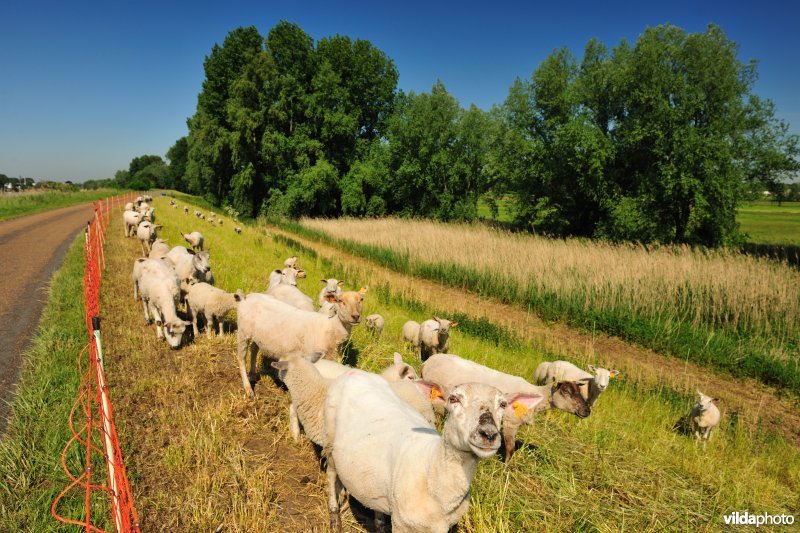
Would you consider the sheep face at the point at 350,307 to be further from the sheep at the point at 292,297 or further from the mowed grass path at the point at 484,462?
the sheep at the point at 292,297

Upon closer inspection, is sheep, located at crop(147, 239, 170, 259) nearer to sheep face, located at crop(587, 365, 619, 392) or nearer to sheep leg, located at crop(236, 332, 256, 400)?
sheep leg, located at crop(236, 332, 256, 400)

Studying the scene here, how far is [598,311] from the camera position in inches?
498

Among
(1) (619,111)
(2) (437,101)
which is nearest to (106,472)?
(1) (619,111)

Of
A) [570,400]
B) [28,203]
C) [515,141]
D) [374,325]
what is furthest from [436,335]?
[28,203]

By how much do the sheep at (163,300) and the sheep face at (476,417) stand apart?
697cm

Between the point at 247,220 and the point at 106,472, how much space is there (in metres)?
37.1

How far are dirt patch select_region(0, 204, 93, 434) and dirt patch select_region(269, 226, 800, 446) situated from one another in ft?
34.0

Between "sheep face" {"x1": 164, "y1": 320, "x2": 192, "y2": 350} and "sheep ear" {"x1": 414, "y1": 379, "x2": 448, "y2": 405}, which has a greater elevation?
"sheep ear" {"x1": 414, "y1": 379, "x2": 448, "y2": 405}

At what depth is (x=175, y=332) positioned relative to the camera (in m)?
7.85

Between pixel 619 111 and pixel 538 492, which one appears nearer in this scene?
pixel 538 492

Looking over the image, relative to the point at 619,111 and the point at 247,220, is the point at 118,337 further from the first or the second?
the point at 247,220

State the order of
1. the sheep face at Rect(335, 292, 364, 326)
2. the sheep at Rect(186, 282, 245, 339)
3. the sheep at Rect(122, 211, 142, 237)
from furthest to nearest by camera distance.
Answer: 1. the sheep at Rect(122, 211, 142, 237)
2. the sheep at Rect(186, 282, 245, 339)
3. the sheep face at Rect(335, 292, 364, 326)

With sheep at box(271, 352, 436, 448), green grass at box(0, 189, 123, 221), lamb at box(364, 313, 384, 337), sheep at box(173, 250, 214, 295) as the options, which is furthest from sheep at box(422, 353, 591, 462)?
green grass at box(0, 189, 123, 221)

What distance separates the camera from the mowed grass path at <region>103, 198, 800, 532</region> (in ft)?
13.4
